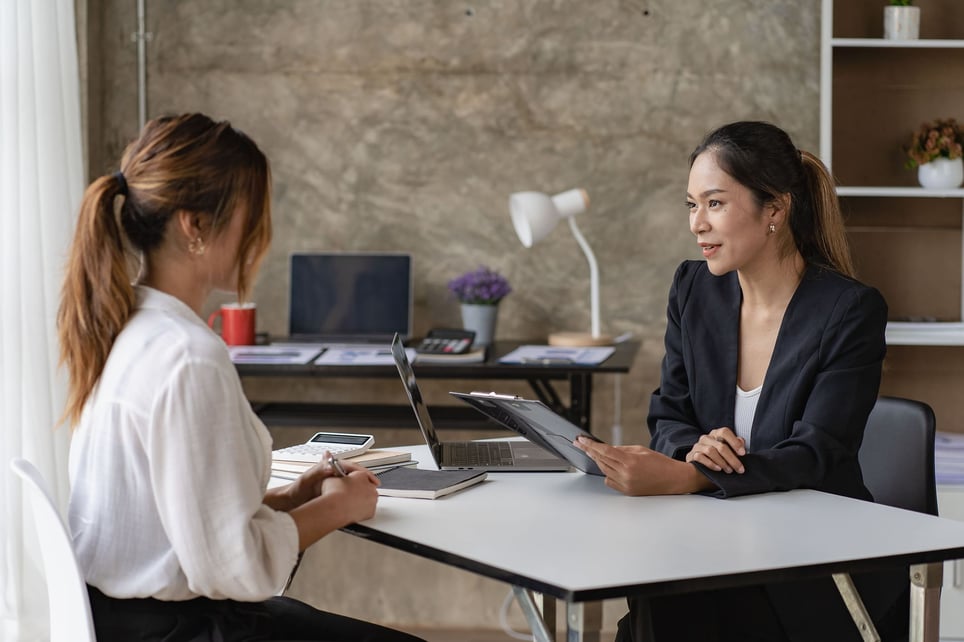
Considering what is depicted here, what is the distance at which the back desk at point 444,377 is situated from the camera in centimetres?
296

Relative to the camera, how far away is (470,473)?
6.23ft

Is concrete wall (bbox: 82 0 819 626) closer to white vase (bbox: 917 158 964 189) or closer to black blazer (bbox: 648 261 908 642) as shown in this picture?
white vase (bbox: 917 158 964 189)

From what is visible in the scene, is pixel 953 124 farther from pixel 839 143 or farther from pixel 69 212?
pixel 69 212

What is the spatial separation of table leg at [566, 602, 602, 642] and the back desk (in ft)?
5.04

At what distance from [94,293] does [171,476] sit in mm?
275

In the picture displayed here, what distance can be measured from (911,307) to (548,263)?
1179mm

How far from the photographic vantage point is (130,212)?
4.62ft

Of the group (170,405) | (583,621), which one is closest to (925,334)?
(583,621)

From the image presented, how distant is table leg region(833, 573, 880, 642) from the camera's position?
172 cm

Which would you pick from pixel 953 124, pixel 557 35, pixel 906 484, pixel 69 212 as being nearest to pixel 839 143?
pixel 953 124

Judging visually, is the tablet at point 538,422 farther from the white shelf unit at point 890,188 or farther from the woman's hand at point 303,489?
the white shelf unit at point 890,188

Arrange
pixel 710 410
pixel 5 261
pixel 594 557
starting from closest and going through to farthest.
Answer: pixel 594 557
pixel 710 410
pixel 5 261

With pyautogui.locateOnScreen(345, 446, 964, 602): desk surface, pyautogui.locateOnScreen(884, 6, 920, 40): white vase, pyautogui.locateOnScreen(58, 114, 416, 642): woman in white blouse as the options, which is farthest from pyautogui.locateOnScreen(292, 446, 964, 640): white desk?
pyautogui.locateOnScreen(884, 6, 920, 40): white vase

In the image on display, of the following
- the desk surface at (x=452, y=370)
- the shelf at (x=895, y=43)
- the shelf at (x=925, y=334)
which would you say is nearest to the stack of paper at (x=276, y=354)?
the desk surface at (x=452, y=370)
